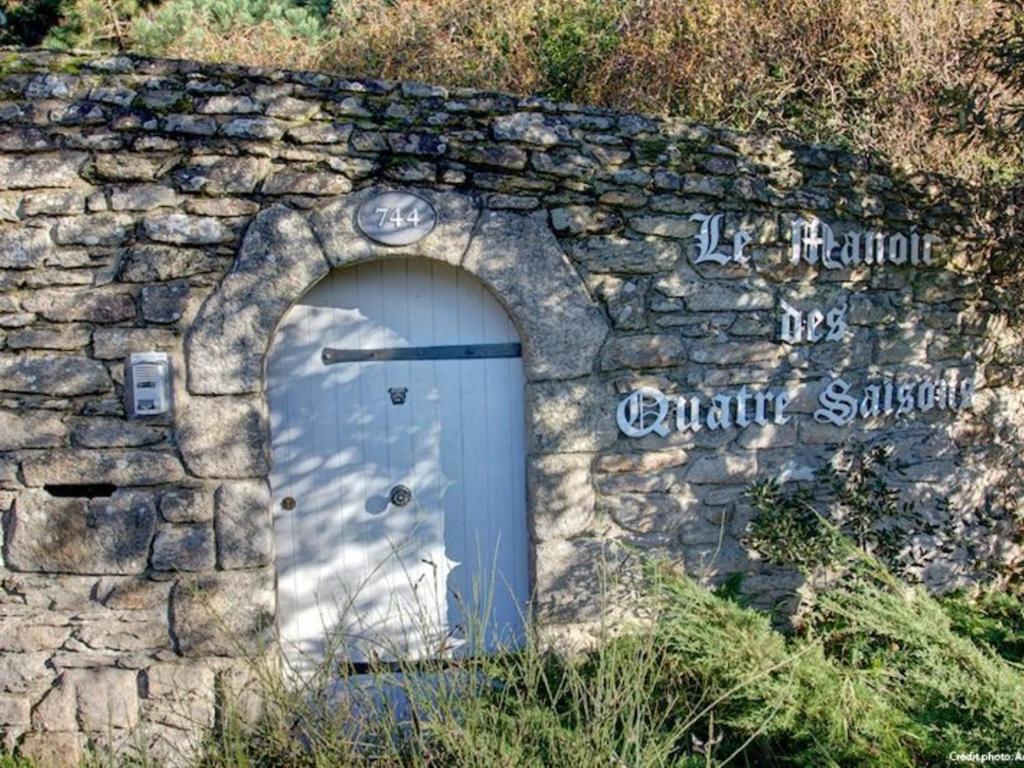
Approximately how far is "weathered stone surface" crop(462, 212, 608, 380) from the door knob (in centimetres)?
78

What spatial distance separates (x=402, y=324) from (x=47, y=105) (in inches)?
67.8

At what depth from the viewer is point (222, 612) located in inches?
144

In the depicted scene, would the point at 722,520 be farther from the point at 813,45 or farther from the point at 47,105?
the point at 813,45

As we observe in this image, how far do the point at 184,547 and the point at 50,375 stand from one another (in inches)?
35.2

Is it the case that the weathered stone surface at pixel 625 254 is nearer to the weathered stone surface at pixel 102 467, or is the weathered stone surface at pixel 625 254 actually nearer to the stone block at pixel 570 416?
the stone block at pixel 570 416

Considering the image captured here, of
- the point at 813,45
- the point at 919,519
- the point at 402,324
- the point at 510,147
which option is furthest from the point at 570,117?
the point at 813,45

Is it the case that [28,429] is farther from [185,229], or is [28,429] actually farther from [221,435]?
[185,229]

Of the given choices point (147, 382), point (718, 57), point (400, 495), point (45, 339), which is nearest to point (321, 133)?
point (147, 382)

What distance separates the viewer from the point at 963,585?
4.87m

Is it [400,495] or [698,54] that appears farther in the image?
[698,54]

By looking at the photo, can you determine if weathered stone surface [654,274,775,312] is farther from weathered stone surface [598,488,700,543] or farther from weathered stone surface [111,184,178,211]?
weathered stone surface [111,184,178,211]

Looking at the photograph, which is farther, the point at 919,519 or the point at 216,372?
the point at 919,519

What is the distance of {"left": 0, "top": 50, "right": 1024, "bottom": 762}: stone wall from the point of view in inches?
141

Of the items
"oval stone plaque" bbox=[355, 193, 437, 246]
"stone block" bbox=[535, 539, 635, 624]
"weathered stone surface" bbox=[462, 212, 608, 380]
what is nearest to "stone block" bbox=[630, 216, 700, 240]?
"weathered stone surface" bbox=[462, 212, 608, 380]
